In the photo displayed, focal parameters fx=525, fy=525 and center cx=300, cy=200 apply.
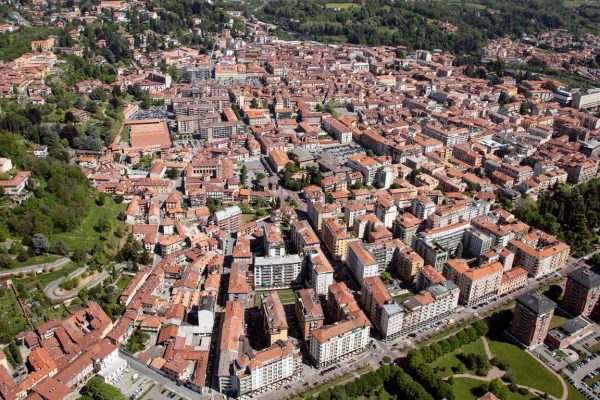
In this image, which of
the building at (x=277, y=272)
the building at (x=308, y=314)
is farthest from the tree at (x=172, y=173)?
the building at (x=308, y=314)

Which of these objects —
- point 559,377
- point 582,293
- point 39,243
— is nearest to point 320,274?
point 559,377

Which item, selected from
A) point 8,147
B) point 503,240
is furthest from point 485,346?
point 8,147

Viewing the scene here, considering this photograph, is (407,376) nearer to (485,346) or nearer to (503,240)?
(485,346)

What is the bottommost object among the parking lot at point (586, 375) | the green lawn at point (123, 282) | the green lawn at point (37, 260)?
the parking lot at point (586, 375)

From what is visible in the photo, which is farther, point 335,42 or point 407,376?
point 335,42

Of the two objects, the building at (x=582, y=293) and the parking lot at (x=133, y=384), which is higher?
the building at (x=582, y=293)

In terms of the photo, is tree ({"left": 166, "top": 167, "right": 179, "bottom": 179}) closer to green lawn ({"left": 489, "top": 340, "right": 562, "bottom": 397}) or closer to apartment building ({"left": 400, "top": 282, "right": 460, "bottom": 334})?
apartment building ({"left": 400, "top": 282, "right": 460, "bottom": 334})

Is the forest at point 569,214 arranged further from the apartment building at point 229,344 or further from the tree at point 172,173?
the tree at point 172,173
